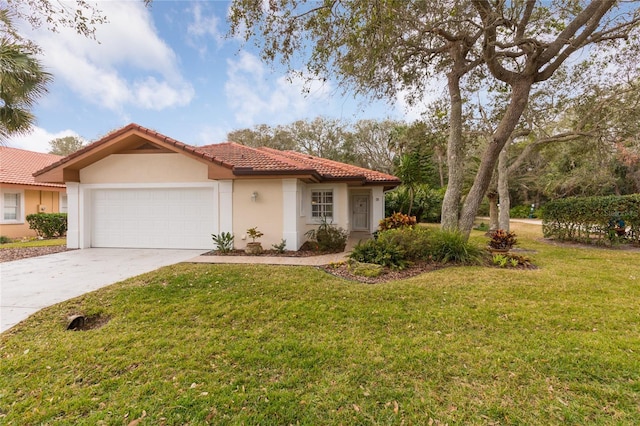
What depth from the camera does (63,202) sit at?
16.1 meters

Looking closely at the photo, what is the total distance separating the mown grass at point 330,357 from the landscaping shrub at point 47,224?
12.6 m

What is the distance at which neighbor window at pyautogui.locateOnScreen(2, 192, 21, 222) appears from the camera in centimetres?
1359

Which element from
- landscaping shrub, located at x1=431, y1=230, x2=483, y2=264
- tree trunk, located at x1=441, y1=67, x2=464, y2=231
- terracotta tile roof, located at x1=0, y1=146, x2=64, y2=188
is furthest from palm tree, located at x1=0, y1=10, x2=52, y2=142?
tree trunk, located at x1=441, y1=67, x2=464, y2=231

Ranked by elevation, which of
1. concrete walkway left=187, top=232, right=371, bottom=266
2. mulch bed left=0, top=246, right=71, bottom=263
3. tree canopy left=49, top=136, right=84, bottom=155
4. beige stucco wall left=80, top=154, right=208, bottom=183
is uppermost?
tree canopy left=49, top=136, right=84, bottom=155

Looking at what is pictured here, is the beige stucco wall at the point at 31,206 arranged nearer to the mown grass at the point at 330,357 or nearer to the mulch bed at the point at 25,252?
the mulch bed at the point at 25,252

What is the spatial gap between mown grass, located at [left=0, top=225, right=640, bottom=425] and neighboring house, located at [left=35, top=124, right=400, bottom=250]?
4626mm

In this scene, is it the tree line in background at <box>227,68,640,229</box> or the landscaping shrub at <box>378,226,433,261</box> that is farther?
the tree line in background at <box>227,68,640,229</box>

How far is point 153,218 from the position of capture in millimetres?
10438

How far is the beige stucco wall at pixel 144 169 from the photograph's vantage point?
33.0ft

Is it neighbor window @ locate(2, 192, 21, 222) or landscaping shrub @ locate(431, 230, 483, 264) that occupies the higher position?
neighbor window @ locate(2, 192, 21, 222)

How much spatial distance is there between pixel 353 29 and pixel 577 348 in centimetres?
634

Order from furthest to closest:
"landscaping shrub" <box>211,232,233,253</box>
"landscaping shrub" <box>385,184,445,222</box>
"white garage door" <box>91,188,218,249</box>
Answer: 1. "landscaping shrub" <box>385,184,445,222</box>
2. "white garage door" <box>91,188,218,249</box>
3. "landscaping shrub" <box>211,232,233,253</box>

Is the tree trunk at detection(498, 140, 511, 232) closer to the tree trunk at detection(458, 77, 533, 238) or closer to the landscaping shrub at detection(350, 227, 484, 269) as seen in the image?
the tree trunk at detection(458, 77, 533, 238)

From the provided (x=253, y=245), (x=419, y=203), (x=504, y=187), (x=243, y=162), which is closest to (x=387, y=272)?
(x=253, y=245)
